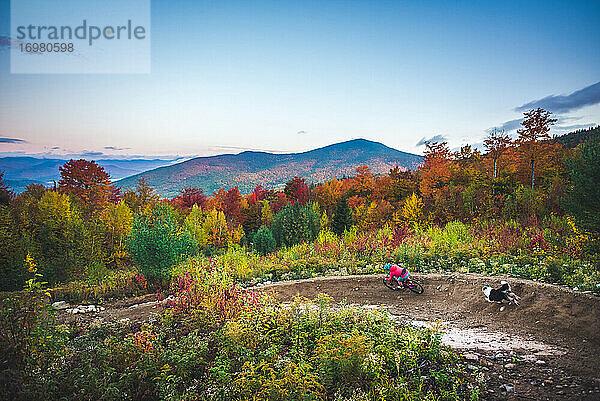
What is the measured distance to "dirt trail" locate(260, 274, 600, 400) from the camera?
340 centimetres

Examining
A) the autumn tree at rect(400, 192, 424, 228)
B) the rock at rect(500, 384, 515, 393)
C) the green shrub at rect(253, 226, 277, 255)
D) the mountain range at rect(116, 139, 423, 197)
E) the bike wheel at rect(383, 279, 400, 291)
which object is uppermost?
the mountain range at rect(116, 139, 423, 197)

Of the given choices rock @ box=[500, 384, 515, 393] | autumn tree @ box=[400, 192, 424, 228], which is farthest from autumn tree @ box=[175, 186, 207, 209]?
rock @ box=[500, 384, 515, 393]

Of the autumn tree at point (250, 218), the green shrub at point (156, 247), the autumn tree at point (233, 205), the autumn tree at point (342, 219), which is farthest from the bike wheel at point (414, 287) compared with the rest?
the autumn tree at point (233, 205)

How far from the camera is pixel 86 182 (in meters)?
21.4

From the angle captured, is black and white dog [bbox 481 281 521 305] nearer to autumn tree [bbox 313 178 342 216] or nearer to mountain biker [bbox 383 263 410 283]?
mountain biker [bbox 383 263 410 283]

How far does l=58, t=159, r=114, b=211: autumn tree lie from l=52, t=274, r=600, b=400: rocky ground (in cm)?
1721

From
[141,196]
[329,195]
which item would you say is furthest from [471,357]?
[141,196]

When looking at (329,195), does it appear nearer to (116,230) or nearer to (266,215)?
(266,215)

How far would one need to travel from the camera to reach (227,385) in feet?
10.9

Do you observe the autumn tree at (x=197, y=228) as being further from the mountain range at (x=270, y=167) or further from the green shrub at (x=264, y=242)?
the mountain range at (x=270, y=167)

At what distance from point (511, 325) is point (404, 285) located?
8.12 ft

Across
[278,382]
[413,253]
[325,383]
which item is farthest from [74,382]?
[413,253]

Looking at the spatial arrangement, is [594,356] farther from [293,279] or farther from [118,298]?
[118,298]

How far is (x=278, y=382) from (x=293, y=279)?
21.4 feet
